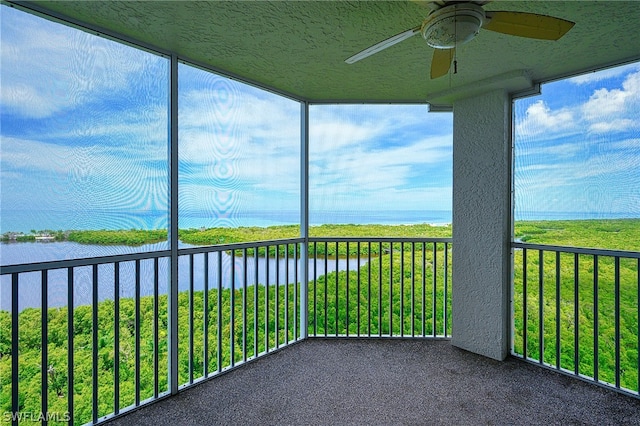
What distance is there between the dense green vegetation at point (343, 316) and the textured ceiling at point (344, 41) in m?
1.35

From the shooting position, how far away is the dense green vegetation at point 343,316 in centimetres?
203

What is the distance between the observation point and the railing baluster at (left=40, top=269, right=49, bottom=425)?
6.15ft

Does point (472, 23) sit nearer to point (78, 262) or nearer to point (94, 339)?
point (78, 262)

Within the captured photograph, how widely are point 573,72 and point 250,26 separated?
2637mm

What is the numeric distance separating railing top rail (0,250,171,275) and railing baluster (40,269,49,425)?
51 millimetres

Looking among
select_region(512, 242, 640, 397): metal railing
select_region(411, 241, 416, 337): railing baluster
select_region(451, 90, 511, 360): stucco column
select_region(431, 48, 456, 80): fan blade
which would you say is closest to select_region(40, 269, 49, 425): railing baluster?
select_region(431, 48, 456, 80): fan blade

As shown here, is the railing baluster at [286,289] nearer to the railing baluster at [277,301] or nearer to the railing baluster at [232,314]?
the railing baluster at [277,301]

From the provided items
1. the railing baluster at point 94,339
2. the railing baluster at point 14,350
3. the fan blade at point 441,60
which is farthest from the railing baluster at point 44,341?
the fan blade at point 441,60

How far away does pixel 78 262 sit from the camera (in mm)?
2012

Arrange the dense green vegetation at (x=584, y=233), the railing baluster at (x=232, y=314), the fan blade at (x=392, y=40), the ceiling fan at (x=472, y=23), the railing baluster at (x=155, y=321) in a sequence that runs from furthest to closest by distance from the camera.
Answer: the railing baluster at (x=232, y=314) → the dense green vegetation at (x=584, y=233) → the railing baluster at (x=155, y=321) → the fan blade at (x=392, y=40) → the ceiling fan at (x=472, y=23)

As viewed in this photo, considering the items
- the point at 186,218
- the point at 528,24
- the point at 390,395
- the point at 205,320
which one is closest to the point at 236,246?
the point at 186,218

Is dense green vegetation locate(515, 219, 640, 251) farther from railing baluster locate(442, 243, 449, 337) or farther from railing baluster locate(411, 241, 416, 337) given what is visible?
railing baluster locate(411, 241, 416, 337)

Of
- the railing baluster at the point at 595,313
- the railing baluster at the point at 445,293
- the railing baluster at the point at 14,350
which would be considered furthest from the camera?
the railing baluster at the point at 445,293

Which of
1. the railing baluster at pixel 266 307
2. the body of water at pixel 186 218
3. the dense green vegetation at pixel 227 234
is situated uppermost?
the body of water at pixel 186 218
